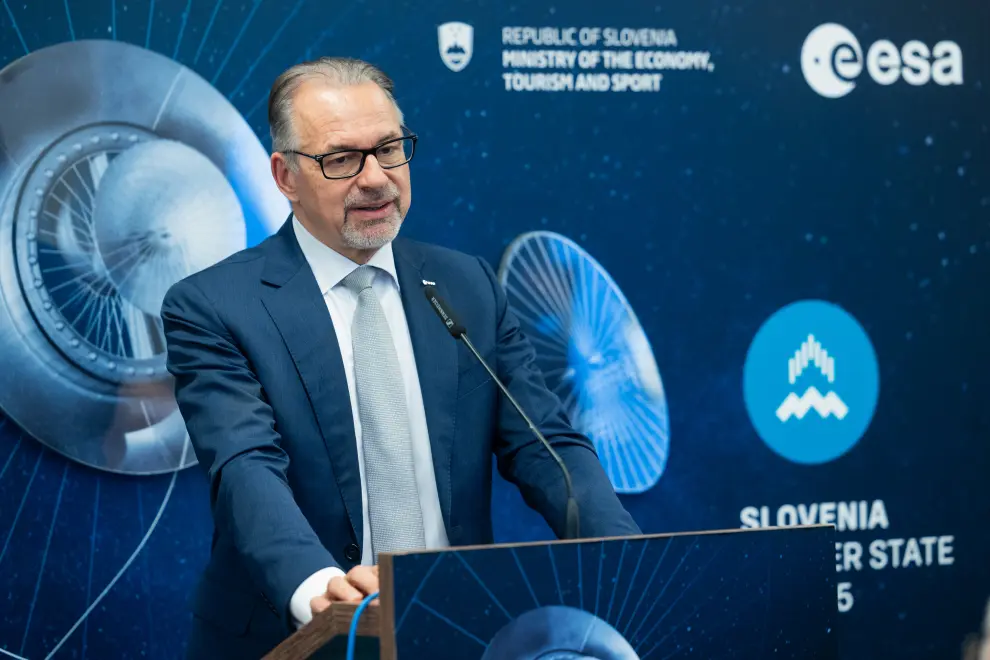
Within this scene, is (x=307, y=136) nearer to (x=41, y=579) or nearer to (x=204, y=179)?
(x=204, y=179)

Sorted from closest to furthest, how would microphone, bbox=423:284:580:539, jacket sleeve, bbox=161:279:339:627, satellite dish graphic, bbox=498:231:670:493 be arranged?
jacket sleeve, bbox=161:279:339:627 < microphone, bbox=423:284:580:539 < satellite dish graphic, bbox=498:231:670:493

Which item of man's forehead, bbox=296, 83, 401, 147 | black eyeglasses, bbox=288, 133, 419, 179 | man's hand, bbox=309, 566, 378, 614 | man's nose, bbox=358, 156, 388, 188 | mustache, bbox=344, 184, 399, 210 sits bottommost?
man's hand, bbox=309, 566, 378, 614

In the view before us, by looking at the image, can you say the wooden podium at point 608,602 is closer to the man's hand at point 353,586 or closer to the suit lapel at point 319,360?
the man's hand at point 353,586

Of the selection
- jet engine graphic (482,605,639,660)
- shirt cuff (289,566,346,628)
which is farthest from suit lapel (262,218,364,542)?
jet engine graphic (482,605,639,660)

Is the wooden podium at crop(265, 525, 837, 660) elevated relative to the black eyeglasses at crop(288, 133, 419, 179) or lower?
lower

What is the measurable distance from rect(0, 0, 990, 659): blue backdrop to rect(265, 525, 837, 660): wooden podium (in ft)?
5.07

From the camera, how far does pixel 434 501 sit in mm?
2457

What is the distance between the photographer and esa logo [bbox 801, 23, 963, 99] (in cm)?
368

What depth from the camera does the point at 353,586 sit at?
1.64 meters

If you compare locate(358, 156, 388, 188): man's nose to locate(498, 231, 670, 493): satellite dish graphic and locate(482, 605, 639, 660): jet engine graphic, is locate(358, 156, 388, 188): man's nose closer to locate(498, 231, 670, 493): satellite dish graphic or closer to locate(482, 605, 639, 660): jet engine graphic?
locate(498, 231, 670, 493): satellite dish graphic

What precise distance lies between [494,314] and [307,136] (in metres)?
0.51

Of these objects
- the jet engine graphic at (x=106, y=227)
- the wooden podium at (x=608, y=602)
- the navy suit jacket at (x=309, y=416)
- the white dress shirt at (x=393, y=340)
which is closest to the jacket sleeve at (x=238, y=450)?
the navy suit jacket at (x=309, y=416)

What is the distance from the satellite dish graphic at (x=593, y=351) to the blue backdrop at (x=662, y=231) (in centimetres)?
4

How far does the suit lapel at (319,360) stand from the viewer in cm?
235
